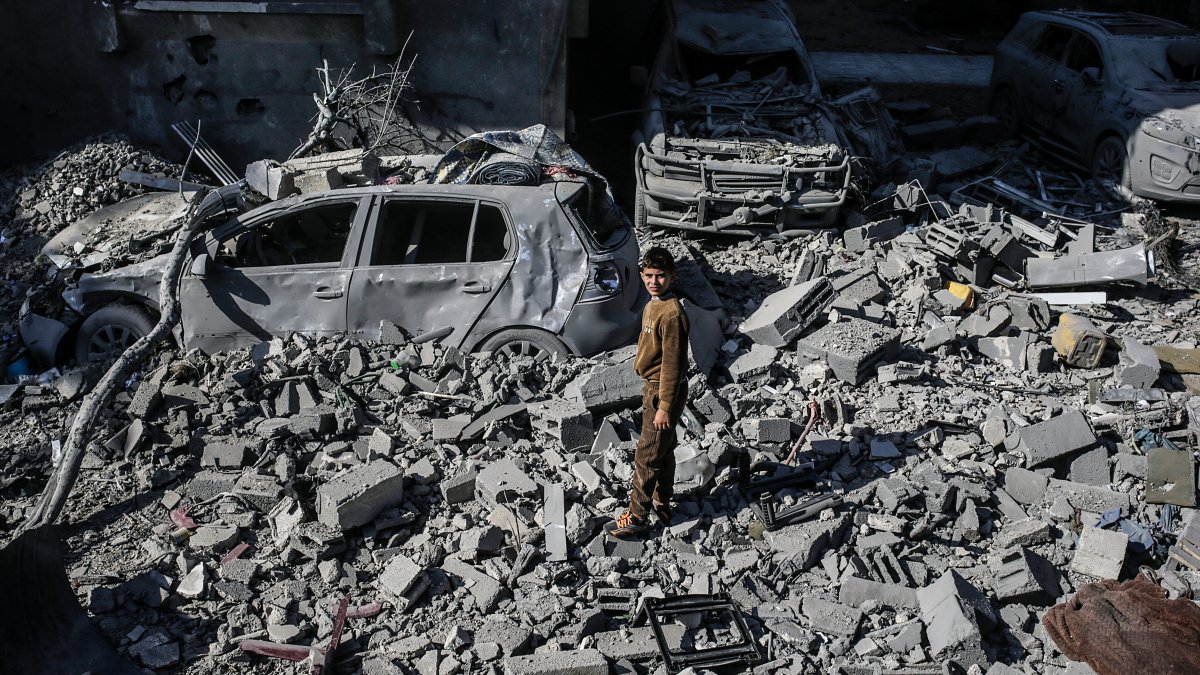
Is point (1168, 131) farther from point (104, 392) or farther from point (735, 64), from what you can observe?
point (104, 392)

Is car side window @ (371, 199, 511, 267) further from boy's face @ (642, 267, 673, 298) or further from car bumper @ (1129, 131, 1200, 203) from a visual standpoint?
car bumper @ (1129, 131, 1200, 203)

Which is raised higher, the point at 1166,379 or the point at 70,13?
the point at 70,13

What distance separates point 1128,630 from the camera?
4.63 metres

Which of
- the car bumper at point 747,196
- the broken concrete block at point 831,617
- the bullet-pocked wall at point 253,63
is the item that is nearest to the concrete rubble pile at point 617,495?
the broken concrete block at point 831,617

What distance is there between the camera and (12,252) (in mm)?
9133

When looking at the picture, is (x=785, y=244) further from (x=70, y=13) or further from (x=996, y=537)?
(x=70, y=13)

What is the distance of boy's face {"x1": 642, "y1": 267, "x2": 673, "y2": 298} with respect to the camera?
5141mm

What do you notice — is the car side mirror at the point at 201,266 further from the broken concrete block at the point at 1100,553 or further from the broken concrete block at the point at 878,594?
the broken concrete block at the point at 1100,553

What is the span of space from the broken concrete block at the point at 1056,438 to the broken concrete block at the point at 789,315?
1.77 metres

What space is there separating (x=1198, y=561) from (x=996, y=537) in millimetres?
1022

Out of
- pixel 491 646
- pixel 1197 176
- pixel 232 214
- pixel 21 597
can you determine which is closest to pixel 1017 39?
pixel 1197 176

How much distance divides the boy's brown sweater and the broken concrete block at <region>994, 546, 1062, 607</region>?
1.98m

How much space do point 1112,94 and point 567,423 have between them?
326 inches

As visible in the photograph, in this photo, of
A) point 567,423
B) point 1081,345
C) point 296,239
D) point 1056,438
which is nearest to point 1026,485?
point 1056,438
